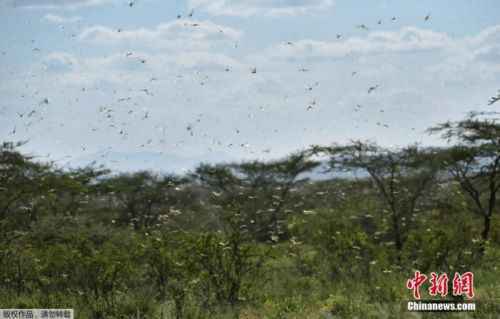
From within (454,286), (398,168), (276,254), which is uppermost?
(398,168)

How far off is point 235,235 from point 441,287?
119 inches

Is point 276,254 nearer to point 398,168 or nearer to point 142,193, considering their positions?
point 398,168

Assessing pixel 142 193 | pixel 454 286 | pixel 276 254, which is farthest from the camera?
pixel 142 193

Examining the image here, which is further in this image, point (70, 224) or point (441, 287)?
point (70, 224)

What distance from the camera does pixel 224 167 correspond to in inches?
1210

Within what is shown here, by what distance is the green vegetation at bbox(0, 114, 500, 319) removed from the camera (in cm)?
963

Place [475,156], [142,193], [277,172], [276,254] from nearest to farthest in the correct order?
1. [276,254]
2. [475,156]
3. [277,172]
4. [142,193]

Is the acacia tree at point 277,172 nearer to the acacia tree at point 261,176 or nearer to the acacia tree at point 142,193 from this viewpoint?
the acacia tree at point 261,176

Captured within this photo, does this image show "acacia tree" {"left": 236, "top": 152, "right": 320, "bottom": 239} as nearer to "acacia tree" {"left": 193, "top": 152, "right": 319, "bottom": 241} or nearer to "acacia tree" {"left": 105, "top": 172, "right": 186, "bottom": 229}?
"acacia tree" {"left": 193, "top": 152, "right": 319, "bottom": 241}

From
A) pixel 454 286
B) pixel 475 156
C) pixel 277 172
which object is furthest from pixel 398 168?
pixel 454 286

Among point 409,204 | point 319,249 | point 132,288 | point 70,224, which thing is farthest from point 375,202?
point 132,288

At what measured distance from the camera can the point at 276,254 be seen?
11055mm

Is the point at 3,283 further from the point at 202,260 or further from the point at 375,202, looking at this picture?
the point at 375,202

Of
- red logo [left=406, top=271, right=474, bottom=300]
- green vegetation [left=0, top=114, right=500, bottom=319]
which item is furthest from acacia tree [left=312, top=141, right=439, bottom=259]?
red logo [left=406, top=271, right=474, bottom=300]
